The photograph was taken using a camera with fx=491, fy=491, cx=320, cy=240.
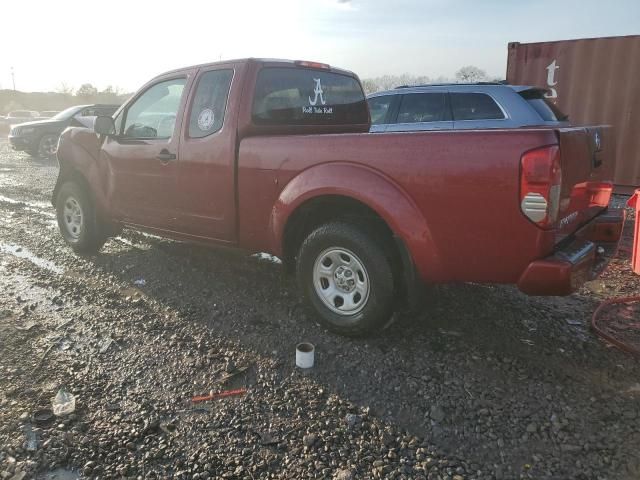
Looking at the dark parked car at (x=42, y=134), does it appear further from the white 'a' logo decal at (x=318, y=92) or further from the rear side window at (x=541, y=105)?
the rear side window at (x=541, y=105)

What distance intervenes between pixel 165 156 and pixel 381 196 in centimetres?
220

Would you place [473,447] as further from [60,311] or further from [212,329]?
[60,311]

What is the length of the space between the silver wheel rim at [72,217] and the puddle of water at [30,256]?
0.43 meters

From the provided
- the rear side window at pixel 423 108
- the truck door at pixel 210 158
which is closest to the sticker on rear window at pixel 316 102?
the truck door at pixel 210 158

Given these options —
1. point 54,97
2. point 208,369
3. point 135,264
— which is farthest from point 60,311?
point 54,97

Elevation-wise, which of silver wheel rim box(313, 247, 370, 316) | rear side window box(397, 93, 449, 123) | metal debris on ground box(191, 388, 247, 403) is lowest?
metal debris on ground box(191, 388, 247, 403)

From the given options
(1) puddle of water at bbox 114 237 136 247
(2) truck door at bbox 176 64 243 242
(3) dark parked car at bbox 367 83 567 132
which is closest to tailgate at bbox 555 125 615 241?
(2) truck door at bbox 176 64 243 242

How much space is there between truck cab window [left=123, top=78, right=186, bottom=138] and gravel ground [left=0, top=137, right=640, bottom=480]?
1421 millimetres

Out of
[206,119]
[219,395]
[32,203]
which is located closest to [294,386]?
[219,395]

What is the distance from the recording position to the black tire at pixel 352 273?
3229 mm

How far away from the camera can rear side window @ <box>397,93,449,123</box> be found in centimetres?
693

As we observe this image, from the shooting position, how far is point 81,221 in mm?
5316

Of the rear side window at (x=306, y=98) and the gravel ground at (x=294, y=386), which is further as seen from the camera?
the rear side window at (x=306, y=98)

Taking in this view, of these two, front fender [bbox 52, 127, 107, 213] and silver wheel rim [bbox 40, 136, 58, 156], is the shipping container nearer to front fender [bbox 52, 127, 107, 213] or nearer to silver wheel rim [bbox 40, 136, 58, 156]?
front fender [bbox 52, 127, 107, 213]
